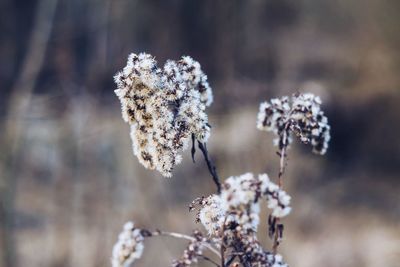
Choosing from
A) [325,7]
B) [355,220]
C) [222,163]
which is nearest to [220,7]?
[325,7]

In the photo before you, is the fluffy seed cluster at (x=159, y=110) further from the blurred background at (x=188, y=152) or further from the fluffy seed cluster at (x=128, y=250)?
the blurred background at (x=188, y=152)

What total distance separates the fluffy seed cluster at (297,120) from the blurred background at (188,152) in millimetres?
3503

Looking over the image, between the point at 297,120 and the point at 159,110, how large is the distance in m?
0.28

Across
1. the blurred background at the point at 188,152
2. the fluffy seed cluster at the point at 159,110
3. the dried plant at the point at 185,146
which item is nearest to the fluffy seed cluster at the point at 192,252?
the dried plant at the point at 185,146

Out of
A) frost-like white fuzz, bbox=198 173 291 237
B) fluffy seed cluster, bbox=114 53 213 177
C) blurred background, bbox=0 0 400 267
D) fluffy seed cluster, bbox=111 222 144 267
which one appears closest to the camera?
frost-like white fuzz, bbox=198 173 291 237

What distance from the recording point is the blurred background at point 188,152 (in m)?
5.07

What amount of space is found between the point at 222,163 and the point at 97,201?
3.81 feet

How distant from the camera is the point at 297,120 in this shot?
4.11ft

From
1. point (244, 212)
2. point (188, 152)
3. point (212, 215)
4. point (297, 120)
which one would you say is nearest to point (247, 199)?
point (244, 212)

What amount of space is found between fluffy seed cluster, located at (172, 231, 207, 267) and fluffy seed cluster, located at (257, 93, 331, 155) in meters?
0.22

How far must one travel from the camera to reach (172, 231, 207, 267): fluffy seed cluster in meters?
1.16

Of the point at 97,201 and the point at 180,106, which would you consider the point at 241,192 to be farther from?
the point at 97,201

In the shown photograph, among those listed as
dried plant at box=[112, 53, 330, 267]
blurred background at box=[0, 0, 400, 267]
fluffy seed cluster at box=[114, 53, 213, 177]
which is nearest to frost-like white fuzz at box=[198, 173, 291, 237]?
dried plant at box=[112, 53, 330, 267]

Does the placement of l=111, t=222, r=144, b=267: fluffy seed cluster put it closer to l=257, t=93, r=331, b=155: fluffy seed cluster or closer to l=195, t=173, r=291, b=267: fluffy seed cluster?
l=195, t=173, r=291, b=267: fluffy seed cluster
